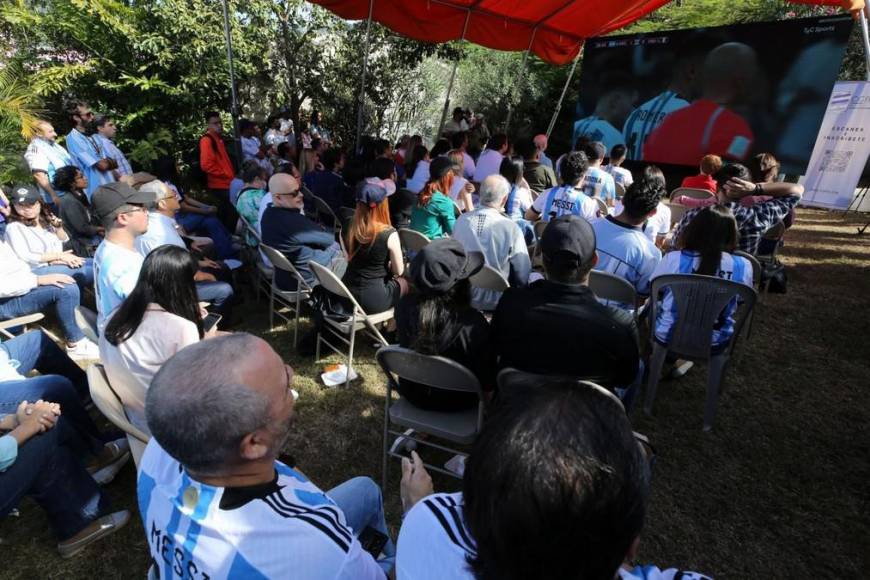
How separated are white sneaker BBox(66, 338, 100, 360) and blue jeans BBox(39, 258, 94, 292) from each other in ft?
2.02

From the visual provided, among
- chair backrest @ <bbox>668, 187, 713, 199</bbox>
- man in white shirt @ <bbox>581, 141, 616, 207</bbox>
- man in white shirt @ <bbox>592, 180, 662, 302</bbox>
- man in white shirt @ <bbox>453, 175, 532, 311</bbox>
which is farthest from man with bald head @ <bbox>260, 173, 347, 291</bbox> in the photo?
chair backrest @ <bbox>668, 187, 713, 199</bbox>

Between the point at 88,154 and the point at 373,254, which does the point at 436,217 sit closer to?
the point at 373,254

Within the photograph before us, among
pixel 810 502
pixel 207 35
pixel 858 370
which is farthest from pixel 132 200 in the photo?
pixel 207 35

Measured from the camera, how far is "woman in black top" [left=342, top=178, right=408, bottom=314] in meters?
3.28

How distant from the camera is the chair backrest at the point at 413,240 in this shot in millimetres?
4062

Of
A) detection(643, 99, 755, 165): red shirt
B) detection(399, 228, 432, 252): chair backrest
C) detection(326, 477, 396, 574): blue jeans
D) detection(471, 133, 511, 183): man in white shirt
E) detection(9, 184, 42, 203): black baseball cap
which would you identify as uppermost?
detection(643, 99, 755, 165): red shirt

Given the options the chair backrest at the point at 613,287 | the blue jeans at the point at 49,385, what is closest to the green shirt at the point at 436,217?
the chair backrest at the point at 613,287

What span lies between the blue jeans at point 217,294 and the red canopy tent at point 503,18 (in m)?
4.12

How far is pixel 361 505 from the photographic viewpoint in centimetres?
167

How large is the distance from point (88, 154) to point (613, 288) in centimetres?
628

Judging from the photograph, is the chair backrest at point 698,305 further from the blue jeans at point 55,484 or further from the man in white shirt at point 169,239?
the blue jeans at point 55,484

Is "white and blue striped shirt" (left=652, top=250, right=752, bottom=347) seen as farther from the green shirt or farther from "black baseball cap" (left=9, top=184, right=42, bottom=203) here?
"black baseball cap" (left=9, top=184, right=42, bottom=203)

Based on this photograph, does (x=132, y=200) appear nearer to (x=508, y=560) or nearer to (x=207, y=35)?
(x=508, y=560)

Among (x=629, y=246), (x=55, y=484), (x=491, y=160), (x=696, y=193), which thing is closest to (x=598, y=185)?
(x=696, y=193)
